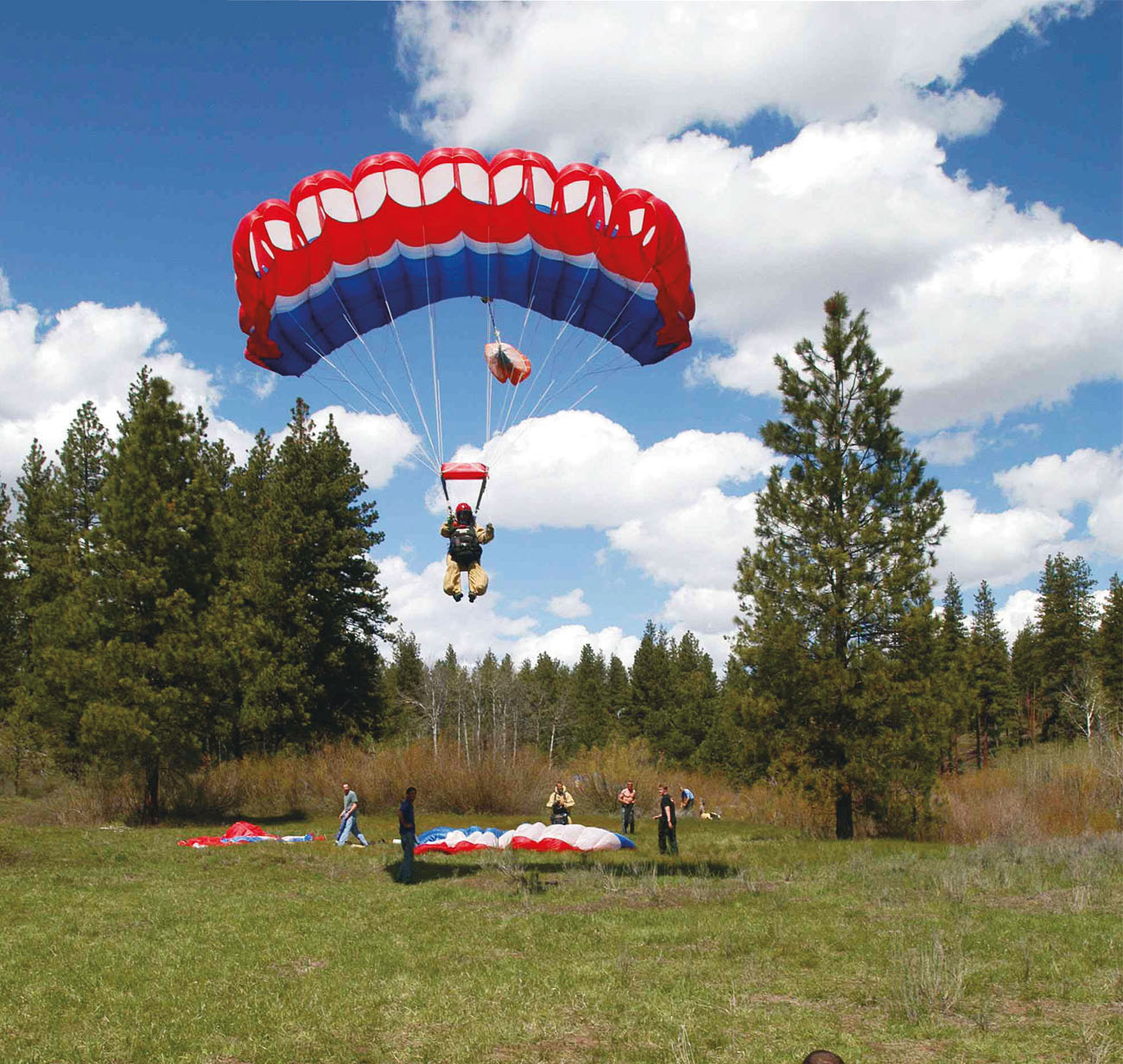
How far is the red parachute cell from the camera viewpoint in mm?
14742

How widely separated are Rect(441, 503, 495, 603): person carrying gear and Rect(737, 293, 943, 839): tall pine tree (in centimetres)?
1002

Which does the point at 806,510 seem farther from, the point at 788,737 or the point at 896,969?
the point at 896,969

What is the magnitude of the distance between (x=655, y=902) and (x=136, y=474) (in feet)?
57.8

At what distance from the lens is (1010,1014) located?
7.30 meters

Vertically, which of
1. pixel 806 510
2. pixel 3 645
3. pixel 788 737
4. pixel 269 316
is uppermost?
pixel 269 316

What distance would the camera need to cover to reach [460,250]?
13680 mm

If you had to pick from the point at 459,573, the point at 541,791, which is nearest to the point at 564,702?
the point at 541,791

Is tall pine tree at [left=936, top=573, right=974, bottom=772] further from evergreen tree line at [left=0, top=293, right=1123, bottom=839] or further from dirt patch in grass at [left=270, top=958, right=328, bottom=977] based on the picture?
dirt patch in grass at [left=270, top=958, right=328, bottom=977]

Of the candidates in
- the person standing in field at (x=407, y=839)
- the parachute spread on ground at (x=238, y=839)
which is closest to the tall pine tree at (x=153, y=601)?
the parachute spread on ground at (x=238, y=839)

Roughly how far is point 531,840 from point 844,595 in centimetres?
903

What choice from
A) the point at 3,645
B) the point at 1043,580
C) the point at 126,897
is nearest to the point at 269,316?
the point at 126,897

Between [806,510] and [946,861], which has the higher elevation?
[806,510]

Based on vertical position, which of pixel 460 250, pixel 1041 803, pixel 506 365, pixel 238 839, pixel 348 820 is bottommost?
pixel 238 839

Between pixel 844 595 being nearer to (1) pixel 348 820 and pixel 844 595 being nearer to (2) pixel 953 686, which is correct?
(2) pixel 953 686
